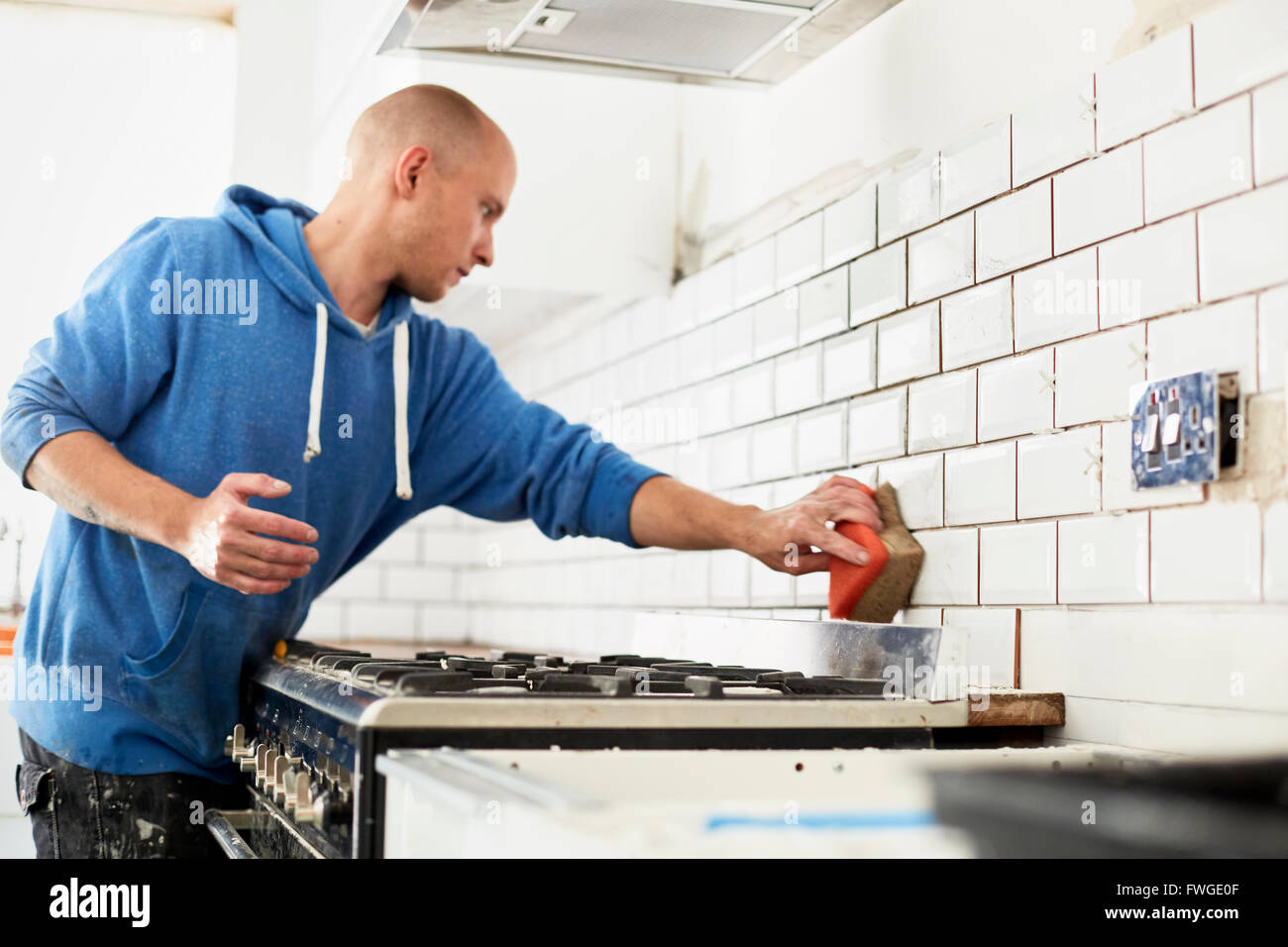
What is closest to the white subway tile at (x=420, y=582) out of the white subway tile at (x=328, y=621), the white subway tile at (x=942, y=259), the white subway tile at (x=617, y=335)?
the white subway tile at (x=328, y=621)

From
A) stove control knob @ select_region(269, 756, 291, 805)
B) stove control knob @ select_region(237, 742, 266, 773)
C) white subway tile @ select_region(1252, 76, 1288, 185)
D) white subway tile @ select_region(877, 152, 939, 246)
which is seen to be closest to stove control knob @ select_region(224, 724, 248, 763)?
stove control knob @ select_region(237, 742, 266, 773)

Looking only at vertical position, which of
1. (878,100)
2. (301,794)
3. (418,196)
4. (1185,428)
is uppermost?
(878,100)

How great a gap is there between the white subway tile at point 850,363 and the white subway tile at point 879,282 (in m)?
0.02

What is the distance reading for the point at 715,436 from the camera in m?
2.12

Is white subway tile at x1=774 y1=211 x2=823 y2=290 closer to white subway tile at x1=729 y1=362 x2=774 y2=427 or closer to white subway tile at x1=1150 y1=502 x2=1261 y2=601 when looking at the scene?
white subway tile at x1=729 y1=362 x2=774 y2=427

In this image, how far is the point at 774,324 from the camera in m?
1.92

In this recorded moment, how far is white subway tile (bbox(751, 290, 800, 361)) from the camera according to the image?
187cm

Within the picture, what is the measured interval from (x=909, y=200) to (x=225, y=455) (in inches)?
36.4

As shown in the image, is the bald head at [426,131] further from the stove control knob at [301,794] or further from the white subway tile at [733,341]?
the stove control knob at [301,794]

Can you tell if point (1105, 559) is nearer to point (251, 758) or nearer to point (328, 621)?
point (251, 758)

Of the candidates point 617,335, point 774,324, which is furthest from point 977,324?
point 617,335
